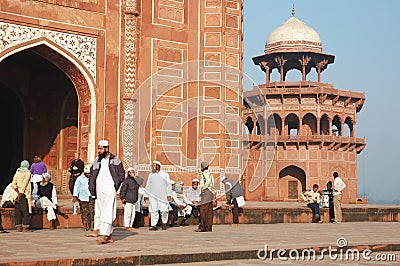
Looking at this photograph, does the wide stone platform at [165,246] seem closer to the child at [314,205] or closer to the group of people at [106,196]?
the group of people at [106,196]

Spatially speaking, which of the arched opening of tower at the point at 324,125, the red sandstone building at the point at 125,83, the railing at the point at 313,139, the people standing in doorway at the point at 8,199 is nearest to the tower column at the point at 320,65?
the arched opening of tower at the point at 324,125

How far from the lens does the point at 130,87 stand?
16688 mm

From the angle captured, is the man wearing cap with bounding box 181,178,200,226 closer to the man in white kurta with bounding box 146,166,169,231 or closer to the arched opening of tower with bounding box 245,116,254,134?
the man in white kurta with bounding box 146,166,169,231

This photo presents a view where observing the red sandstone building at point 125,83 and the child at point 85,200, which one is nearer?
the child at point 85,200

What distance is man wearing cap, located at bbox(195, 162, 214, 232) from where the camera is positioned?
34.8 ft

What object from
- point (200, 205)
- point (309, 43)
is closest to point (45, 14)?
point (200, 205)

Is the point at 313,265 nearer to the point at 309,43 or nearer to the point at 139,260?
the point at 139,260


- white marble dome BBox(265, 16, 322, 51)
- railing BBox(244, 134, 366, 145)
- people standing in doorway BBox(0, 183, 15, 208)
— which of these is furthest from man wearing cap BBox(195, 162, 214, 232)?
white marble dome BBox(265, 16, 322, 51)

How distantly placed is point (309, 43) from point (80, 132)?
872 inches

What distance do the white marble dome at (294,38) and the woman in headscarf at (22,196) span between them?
27.6m

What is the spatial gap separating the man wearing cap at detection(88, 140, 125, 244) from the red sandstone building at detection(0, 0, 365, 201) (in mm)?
7622

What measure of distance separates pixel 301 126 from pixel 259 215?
21.7 meters

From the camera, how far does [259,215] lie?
13703 millimetres

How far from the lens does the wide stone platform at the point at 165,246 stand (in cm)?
670
